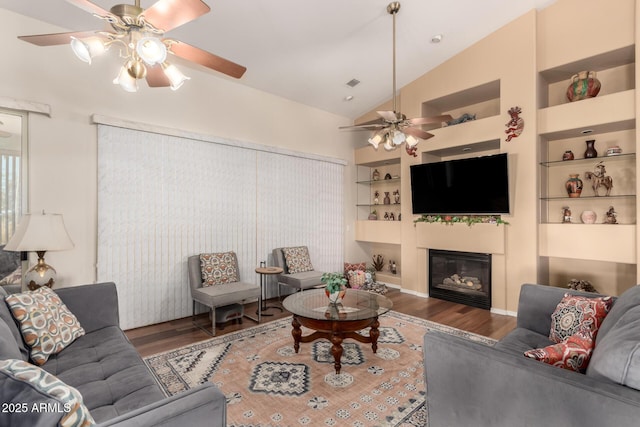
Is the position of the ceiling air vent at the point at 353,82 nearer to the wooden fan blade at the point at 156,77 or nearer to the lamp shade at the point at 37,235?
the wooden fan blade at the point at 156,77

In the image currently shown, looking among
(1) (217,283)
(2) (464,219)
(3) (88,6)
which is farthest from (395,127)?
(1) (217,283)

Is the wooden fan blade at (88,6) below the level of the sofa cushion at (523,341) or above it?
above

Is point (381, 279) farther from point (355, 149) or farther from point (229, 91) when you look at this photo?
point (229, 91)

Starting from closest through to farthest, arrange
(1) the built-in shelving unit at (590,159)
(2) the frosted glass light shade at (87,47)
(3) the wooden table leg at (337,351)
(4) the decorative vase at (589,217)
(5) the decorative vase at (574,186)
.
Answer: (2) the frosted glass light shade at (87,47), (3) the wooden table leg at (337,351), (1) the built-in shelving unit at (590,159), (4) the decorative vase at (589,217), (5) the decorative vase at (574,186)

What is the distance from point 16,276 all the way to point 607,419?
4.74 meters

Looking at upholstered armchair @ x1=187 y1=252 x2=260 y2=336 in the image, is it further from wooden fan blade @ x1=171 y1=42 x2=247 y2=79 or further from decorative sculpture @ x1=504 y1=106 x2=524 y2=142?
decorative sculpture @ x1=504 y1=106 x2=524 y2=142

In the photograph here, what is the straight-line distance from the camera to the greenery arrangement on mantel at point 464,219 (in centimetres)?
462

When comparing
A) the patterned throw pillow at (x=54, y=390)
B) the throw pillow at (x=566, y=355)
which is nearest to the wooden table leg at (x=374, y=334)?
the throw pillow at (x=566, y=355)

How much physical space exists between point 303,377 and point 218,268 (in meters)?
2.10

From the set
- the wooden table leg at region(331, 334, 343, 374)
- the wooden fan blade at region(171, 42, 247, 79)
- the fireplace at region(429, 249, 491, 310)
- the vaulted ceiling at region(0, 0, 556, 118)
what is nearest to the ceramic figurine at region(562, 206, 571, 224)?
the fireplace at region(429, 249, 491, 310)

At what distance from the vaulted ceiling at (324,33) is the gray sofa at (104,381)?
2712 millimetres

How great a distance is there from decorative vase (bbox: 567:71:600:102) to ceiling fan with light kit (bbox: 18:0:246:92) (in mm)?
4282

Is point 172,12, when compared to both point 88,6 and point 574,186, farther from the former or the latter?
point 574,186

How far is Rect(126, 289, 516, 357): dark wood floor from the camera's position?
3471mm
